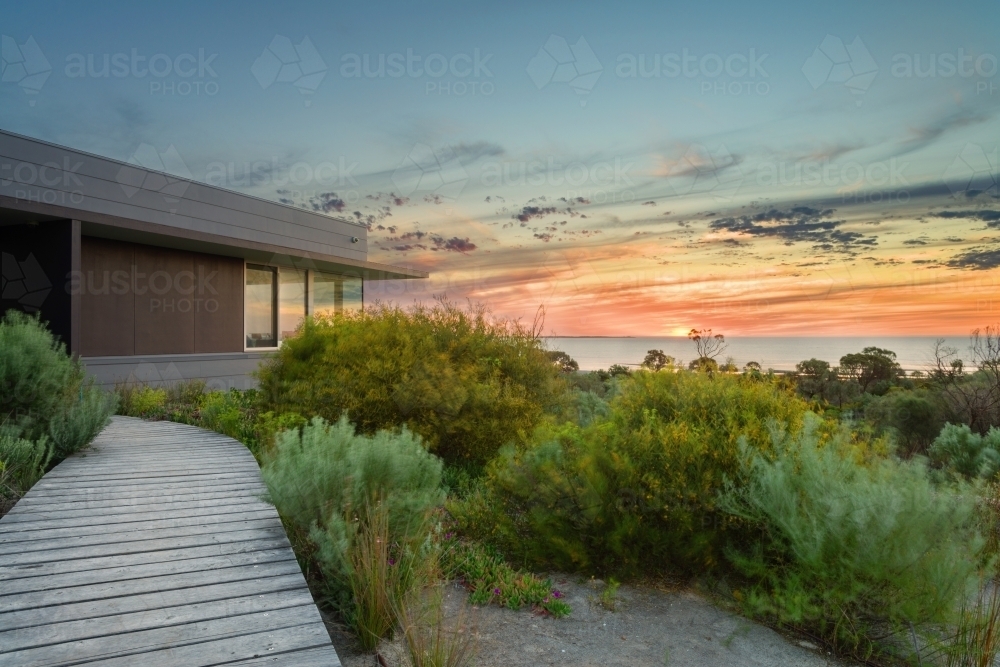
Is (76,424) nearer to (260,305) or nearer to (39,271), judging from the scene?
(39,271)

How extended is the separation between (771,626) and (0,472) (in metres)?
5.47

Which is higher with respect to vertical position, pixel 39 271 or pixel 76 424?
pixel 39 271

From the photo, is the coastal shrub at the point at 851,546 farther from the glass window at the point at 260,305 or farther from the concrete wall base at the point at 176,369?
the glass window at the point at 260,305

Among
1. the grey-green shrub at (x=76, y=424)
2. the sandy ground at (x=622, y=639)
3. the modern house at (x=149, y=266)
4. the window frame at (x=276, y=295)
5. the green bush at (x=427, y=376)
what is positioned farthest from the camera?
the window frame at (x=276, y=295)

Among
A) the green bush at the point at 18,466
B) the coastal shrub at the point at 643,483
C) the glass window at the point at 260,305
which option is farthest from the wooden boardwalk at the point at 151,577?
the glass window at the point at 260,305

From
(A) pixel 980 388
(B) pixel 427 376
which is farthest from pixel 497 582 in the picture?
(A) pixel 980 388

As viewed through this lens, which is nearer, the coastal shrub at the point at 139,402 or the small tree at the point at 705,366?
the small tree at the point at 705,366

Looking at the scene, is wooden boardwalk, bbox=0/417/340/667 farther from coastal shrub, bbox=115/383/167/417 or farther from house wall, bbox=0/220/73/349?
house wall, bbox=0/220/73/349

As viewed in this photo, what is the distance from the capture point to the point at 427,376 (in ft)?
24.6

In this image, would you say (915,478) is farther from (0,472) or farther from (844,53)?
(844,53)

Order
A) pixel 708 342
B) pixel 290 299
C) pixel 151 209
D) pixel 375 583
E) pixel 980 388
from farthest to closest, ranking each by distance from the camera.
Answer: pixel 290 299 < pixel 151 209 < pixel 980 388 < pixel 708 342 < pixel 375 583

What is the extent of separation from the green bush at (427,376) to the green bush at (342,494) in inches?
103

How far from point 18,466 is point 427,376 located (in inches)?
155

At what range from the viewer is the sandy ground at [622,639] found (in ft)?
10.6
